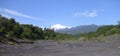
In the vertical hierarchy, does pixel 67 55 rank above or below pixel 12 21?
below

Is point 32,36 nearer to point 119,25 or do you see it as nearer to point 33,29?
point 33,29

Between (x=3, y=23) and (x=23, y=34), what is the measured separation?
1731cm

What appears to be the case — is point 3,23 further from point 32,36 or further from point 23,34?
point 32,36

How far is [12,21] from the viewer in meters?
164

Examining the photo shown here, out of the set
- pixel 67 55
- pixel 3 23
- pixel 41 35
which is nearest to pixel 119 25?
pixel 41 35

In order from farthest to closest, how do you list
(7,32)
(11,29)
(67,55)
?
(11,29) → (7,32) → (67,55)

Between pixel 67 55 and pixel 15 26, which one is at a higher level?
pixel 15 26

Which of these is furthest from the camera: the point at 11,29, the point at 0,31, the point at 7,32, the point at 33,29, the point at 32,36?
the point at 33,29

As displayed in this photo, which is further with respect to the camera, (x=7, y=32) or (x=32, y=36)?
(x=32, y=36)

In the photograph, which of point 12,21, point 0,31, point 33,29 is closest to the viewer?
point 0,31

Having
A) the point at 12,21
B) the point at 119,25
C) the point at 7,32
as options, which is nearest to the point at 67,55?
the point at 7,32

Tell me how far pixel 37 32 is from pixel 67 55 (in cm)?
14578

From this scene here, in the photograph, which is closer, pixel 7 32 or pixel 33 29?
pixel 7 32

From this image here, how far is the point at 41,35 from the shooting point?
198 meters
